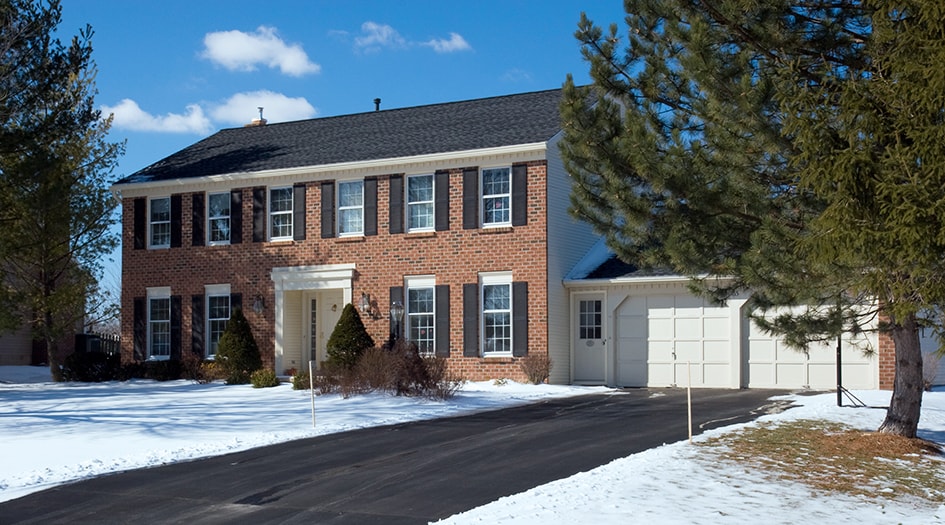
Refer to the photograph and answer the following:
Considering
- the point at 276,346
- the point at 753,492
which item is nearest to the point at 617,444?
the point at 753,492

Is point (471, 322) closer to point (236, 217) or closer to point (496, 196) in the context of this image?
point (496, 196)

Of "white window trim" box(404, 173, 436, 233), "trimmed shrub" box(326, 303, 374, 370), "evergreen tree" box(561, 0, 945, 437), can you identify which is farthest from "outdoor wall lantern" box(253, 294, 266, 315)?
"evergreen tree" box(561, 0, 945, 437)

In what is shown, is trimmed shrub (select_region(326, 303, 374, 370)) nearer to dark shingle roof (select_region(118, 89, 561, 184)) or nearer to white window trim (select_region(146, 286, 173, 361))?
dark shingle roof (select_region(118, 89, 561, 184))

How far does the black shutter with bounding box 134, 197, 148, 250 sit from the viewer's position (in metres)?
27.5

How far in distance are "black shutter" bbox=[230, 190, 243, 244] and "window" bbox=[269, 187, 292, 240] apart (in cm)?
88

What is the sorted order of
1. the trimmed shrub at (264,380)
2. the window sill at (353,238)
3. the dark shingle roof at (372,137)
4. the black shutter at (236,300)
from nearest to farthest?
the trimmed shrub at (264,380)
the dark shingle roof at (372,137)
the window sill at (353,238)
the black shutter at (236,300)

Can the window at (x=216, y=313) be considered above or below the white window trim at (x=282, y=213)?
below

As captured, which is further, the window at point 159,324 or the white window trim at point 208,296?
the window at point 159,324

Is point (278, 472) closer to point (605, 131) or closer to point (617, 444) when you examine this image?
point (617, 444)

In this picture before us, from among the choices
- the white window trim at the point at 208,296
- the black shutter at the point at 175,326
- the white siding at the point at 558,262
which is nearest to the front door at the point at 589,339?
the white siding at the point at 558,262

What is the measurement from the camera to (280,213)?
25.7 meters

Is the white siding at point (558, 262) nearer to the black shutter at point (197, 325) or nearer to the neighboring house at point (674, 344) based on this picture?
the neighboring house at point (674, 344)

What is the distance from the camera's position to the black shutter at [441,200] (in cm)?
2344

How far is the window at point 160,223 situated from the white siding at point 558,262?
433 inches
